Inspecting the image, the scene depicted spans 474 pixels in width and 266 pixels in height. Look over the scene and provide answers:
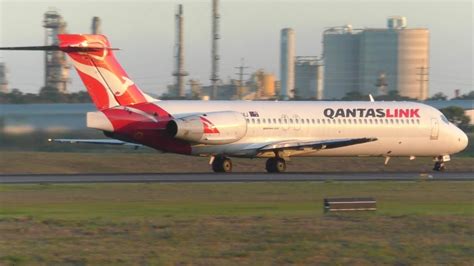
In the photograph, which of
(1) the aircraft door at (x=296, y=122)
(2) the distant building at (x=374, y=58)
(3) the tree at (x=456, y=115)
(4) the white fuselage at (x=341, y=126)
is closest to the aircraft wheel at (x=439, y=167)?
(4) the white fuselage at (x=341, y=126)

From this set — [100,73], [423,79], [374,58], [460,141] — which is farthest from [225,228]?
[374,58]

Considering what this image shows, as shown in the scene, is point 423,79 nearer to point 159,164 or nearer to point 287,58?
point 287,58

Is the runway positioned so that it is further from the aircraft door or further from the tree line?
the tree line

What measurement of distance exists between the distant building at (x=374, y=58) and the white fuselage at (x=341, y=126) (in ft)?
275

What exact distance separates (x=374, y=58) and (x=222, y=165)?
97.6m

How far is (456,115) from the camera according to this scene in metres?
73.6

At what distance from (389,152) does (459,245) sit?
84.8 ft

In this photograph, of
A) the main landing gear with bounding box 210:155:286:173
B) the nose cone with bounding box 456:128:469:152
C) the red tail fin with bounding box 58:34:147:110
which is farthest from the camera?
the nose cone with bounding box 456:128:469:152

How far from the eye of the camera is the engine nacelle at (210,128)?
38875 millimetres

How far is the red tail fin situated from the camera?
3884 cm

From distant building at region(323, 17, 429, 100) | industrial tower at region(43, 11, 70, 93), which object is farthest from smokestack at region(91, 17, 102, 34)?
distant building at region(323, 17, 429, 100)

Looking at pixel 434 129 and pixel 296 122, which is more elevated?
pixel 296 122

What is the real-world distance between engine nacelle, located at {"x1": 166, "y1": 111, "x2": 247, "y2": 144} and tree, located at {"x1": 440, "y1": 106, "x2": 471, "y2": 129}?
35511 mm

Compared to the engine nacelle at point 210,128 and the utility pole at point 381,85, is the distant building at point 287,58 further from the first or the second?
the engine nacelle at point 210,128
